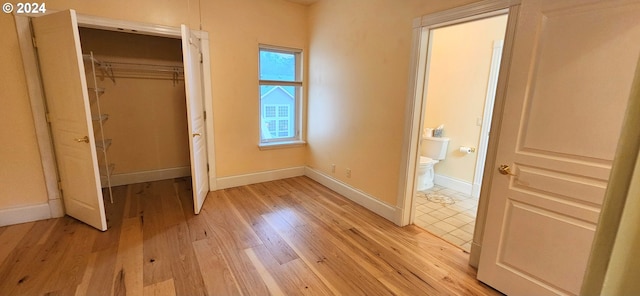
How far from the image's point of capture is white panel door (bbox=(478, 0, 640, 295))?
1365 millimetres

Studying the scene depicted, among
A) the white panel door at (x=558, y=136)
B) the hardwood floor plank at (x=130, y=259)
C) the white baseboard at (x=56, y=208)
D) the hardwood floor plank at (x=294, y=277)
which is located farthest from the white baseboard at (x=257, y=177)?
the white panel door at (x=558, y=136)

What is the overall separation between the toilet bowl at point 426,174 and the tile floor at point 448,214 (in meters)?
0.09

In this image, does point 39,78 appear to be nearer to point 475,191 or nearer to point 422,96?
point 422,96

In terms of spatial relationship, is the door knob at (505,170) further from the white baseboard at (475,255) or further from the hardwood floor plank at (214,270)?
the hardwood floor plank at (214,270)

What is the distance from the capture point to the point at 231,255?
224 centimetres

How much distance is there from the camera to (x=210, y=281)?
6.35ft


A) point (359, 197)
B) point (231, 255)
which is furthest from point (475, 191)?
point (231, 255)

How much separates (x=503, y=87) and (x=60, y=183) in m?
4.10

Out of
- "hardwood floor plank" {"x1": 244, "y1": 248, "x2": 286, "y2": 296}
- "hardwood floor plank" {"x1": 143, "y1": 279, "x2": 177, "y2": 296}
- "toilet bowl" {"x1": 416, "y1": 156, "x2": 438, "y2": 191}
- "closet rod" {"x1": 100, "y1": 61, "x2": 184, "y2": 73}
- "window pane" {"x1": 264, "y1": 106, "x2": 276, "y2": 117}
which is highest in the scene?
"closet rod" {"x1": 100, "y1": 61, "x2": 184, "y2": 73}

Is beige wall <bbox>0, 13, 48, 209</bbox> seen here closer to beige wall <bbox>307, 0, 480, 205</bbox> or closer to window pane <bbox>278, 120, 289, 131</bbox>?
window pane <bbox>278, 120, 289, 131</bbox>

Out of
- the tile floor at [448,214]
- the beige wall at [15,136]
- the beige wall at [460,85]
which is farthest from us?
the beige wall at [460,85]

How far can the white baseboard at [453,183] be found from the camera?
3807 mm

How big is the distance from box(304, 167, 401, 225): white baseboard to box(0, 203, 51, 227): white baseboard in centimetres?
307

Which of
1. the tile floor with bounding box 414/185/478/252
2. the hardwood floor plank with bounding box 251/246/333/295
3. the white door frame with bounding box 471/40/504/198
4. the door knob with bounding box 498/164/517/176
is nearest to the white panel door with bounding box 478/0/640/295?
the door knob with bounding box 498/164/517/176
